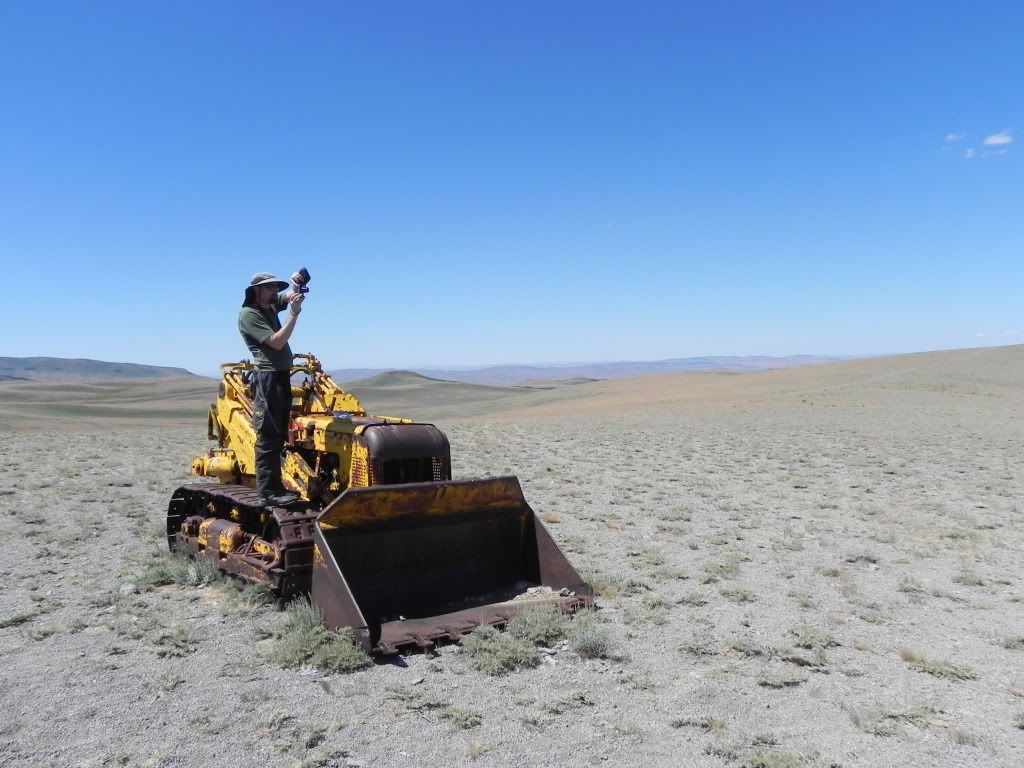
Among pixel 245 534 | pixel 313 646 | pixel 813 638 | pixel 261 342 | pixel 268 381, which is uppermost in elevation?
pixel 261 342

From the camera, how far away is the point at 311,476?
25.2 ft

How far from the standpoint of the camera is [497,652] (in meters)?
5.82

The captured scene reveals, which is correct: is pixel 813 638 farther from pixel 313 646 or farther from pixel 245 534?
pixel 245 534

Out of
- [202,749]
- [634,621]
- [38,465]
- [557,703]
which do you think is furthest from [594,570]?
[38,465]

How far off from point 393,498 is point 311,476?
1477 mm

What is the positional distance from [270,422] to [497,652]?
10.1ft

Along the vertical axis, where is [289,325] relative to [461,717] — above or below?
above

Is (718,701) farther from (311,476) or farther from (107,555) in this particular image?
(107,555)

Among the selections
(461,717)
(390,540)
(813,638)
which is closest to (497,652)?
(461,717)

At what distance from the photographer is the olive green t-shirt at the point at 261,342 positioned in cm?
705

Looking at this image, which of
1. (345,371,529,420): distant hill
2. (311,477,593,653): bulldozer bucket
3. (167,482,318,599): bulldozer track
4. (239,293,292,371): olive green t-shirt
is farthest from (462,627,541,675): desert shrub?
(345,371,529,420): distant hill

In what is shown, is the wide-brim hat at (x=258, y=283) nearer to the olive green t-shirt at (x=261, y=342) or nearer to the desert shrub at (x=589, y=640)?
the olive green t-shirt at (x=261, y=342)

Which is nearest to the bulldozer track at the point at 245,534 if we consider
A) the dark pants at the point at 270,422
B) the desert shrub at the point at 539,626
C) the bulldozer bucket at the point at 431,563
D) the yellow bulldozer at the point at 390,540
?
the yellow bulldozer at the point at 390,540

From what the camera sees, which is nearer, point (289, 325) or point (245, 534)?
point (289, 325)
